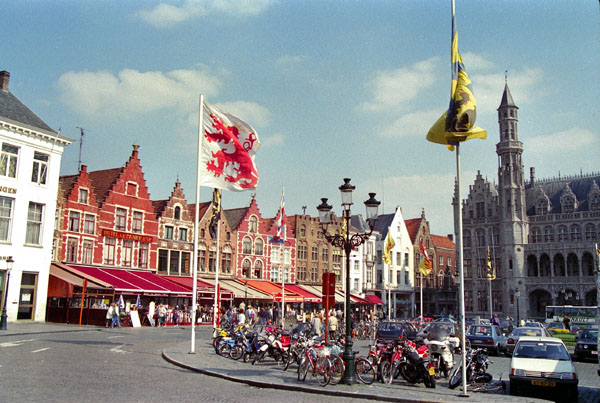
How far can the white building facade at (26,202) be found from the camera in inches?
1252

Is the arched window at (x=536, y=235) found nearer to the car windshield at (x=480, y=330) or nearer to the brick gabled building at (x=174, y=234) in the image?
the brick gabled building at (x=174, y=234)

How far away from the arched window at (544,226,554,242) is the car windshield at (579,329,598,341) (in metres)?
51.5

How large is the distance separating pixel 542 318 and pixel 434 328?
59.9 meters

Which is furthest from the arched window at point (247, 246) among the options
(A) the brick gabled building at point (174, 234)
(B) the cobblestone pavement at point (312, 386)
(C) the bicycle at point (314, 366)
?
(C) the bicycle at point (314, 366)

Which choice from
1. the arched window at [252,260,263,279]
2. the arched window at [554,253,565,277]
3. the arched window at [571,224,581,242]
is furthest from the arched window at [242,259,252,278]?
the arched window at [571,224,581,242]

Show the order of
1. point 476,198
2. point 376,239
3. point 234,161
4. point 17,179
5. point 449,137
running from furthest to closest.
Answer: point 476,198 < point 376,239 < point 17,179 < point 234,161 < point 449,137

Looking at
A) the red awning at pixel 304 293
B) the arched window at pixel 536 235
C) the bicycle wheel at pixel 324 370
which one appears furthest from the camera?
the arched window at pixel 536 235

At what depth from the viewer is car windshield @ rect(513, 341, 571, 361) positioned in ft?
45.9

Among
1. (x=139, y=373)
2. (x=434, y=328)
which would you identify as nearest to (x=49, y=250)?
(x=139, y=373)

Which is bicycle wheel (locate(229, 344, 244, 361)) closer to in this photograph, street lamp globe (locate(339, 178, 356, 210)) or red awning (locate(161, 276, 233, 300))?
street lamp globe (locate(339, 178, 356, 210))

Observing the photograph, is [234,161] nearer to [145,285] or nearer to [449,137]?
[449,137]

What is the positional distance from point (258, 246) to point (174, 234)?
10.8 metres

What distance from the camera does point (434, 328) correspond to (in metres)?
16.1

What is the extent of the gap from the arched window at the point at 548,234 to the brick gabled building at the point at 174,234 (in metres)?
49.6
